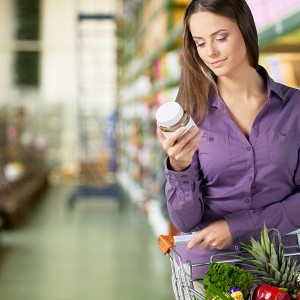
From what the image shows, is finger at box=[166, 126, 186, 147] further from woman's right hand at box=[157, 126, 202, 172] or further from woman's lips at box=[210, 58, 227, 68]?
woman's lips at box=[210, 58, 227, 68]

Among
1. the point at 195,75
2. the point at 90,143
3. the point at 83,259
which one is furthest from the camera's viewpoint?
the point at 90,143

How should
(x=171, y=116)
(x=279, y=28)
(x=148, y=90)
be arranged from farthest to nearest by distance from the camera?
(x=148, y=90), (x=279, y=28), (x=171, y=116)

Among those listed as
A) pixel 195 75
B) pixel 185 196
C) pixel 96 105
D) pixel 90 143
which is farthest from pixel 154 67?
pixel 96 105

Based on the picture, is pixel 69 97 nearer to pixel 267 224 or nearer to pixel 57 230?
pixel 57 230

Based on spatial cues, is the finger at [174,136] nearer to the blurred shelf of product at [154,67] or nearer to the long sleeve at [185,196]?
the long sleeve at [185,196]

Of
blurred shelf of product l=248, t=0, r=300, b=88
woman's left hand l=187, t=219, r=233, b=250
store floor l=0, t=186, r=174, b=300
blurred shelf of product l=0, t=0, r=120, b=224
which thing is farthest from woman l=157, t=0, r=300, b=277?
blurred shelf of product l=0, t=0, r=120, b=224

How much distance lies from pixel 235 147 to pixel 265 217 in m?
0.19

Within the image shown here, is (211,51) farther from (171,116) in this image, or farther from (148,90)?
(148,90)

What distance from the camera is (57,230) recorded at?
27.8 feet

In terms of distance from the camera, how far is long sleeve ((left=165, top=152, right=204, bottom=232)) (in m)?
1.55

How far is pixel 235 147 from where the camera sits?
1.61 m

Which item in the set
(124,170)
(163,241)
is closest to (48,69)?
(124,170)

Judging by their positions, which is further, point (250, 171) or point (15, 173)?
point (15, 173)

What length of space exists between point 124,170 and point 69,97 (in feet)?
10.8
